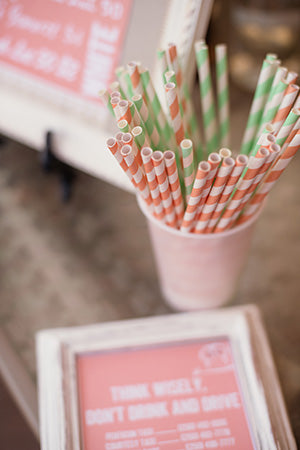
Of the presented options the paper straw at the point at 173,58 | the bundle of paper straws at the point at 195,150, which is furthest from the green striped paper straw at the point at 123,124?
the paper straw at the point at 173,58

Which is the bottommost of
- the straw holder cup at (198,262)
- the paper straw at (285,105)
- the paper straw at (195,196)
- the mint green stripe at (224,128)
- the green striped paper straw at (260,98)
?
the straw holder cup at (198,262)

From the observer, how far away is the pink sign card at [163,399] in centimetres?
42

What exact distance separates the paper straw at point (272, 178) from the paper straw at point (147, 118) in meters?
0.11

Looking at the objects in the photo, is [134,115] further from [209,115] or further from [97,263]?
[97,263]

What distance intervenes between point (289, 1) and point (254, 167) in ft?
1.57

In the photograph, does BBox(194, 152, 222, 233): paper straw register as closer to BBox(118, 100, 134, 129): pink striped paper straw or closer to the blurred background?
BBox(118, 100, 134, 129): pink striped paper straw

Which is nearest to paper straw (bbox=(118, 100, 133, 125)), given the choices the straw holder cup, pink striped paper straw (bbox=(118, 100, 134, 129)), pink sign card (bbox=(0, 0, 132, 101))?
pink striped paper straw (bbox=(118, 100, 134, 129))

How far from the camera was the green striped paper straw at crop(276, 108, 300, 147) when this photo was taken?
36 cm

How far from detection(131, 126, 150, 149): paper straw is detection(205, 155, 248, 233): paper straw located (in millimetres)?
81

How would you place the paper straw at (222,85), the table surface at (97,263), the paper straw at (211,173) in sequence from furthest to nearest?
the table surface at (97,263) < the paper straw at (222,85) < the paper straw at (211,173)

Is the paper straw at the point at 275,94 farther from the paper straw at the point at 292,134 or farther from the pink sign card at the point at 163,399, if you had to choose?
the pink sign card at the point at 163,399

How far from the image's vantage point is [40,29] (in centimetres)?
61

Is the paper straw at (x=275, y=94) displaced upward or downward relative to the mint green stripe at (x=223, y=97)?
downward

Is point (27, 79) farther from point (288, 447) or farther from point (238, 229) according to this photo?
point (288, 447)
